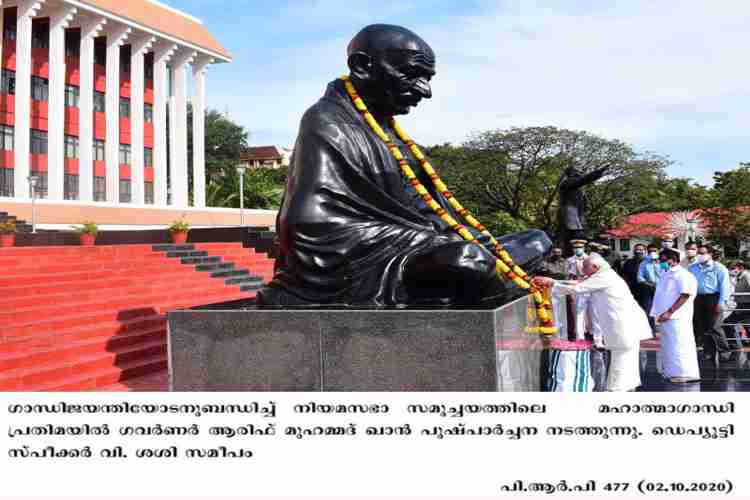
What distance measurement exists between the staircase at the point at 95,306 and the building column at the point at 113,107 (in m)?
17.1

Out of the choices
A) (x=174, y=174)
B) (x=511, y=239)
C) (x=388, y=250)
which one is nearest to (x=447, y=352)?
(x=388, y=250)

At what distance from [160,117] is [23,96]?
6650 millimetres

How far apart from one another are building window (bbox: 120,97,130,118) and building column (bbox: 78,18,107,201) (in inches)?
127

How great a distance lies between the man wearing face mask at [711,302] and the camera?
719 centimetres

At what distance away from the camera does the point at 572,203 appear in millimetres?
8797

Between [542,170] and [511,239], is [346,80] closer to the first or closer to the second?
[511,239]

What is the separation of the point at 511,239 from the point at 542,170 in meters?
21.0

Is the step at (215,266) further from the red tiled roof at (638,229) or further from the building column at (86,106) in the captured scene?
the red tiled roof at (638,229)

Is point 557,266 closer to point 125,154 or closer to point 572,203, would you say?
point 572,203

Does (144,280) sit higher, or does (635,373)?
(144,280)

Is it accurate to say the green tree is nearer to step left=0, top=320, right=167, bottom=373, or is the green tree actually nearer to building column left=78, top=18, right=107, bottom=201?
building column left=78, top=18, right=107, bottom=201

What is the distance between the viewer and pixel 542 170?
2472 centimetres

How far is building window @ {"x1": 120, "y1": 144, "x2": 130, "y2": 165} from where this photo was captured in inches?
1182
